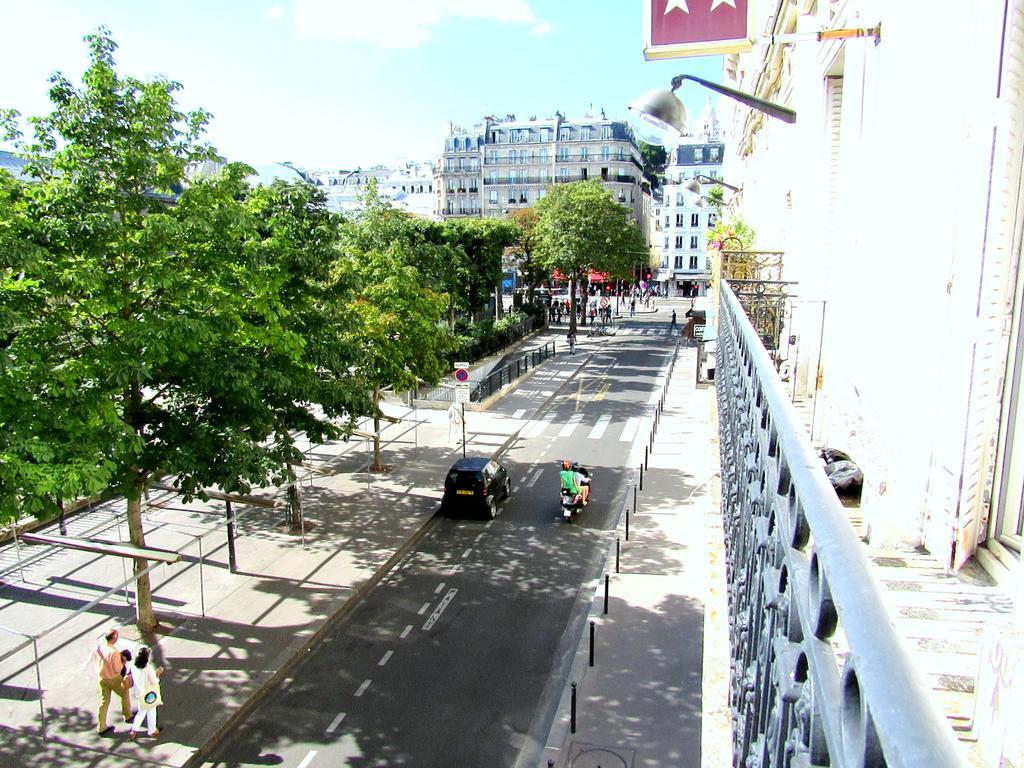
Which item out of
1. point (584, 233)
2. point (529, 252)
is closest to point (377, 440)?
point (584, 233)

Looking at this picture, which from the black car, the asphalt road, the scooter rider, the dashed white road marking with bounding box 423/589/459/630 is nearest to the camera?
the asphalt road

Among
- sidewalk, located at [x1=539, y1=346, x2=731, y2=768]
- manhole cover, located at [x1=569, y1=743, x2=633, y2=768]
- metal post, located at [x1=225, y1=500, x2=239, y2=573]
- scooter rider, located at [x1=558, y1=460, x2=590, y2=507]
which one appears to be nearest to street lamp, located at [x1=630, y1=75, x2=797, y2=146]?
sidewalk, located at [x1=539, y1=346, x2=731, y2=768]

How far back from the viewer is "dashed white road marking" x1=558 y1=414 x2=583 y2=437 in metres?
28.5

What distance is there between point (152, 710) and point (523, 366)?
30533 millimetres

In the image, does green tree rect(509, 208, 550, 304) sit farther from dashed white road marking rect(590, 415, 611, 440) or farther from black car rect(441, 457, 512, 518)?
black car rect(441, 457, 512, 518)

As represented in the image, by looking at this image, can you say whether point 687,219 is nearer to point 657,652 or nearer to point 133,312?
point 657,652

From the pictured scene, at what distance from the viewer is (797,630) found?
192 cm

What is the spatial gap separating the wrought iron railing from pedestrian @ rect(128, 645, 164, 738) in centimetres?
931

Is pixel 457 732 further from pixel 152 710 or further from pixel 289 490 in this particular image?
pixel 289 490

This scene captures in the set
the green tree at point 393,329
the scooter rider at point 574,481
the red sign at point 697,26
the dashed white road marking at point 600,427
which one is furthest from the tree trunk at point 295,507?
the red sign at point 697,26

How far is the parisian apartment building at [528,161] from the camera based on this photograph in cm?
8525

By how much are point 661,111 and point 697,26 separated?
0.87 meters

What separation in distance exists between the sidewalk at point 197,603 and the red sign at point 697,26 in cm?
961

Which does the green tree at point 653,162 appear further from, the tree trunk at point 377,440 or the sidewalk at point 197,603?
the sidewalk at point 197,603
